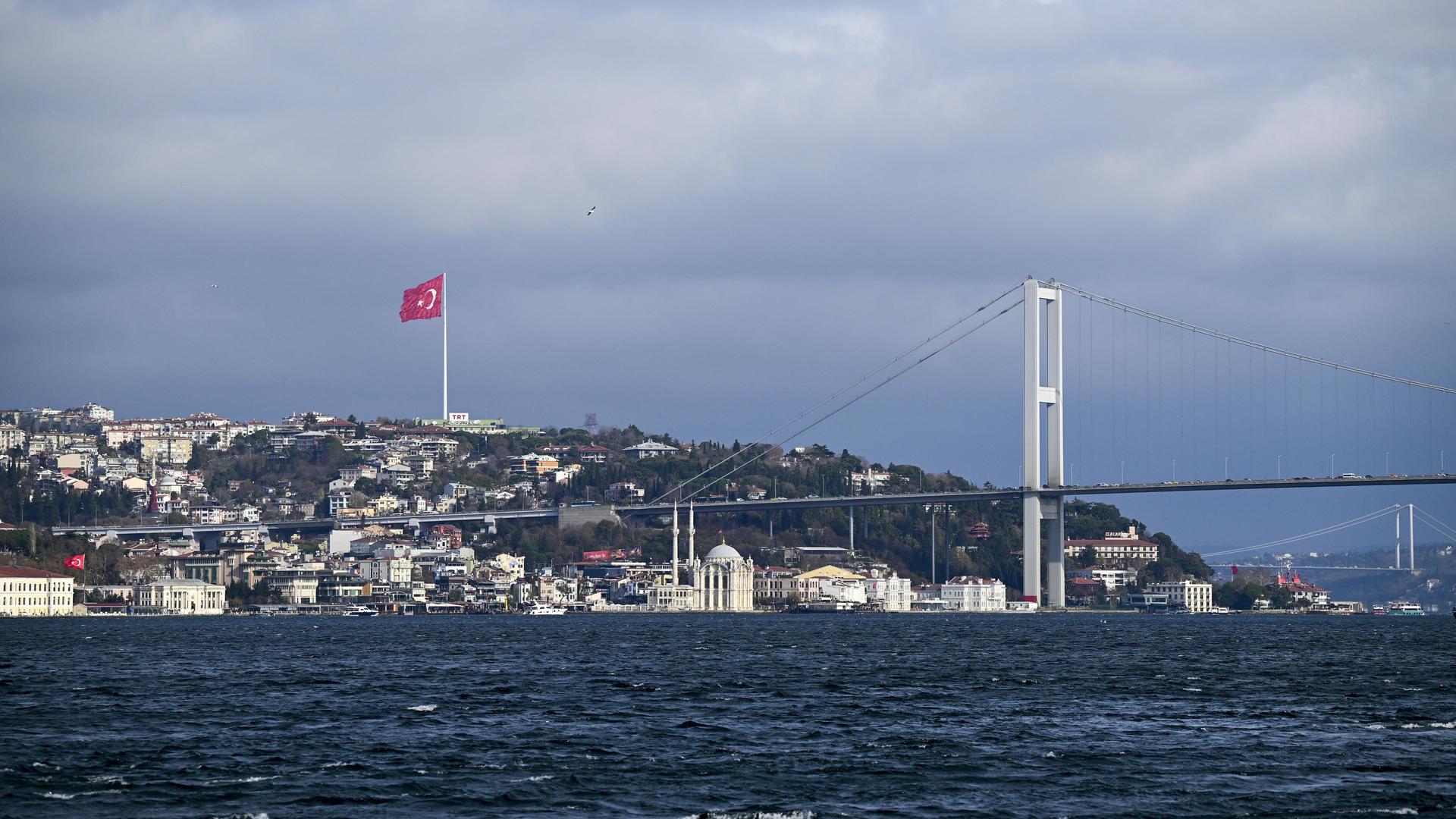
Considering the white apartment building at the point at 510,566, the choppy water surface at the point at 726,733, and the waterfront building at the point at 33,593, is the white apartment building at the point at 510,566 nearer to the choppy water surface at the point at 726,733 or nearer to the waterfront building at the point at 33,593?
the waterfront building at the point at 33,593

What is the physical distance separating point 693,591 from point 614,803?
12362cm

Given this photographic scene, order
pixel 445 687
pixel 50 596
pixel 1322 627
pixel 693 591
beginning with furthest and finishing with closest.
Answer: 1. pixel 693 591
2. pixel 50 596
3. pixel 1322 627
4. pixel 445 687

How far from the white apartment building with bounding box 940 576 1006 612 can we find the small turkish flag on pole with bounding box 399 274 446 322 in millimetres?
44476

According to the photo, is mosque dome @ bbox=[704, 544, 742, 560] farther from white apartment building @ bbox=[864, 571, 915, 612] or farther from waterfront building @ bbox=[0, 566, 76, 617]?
waterfront building @ bbox=[0, 566, 76, 617]

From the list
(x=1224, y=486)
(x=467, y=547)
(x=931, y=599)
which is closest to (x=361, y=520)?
(x=467, y=547)

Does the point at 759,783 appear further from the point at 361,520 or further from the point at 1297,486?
the point at 361,520

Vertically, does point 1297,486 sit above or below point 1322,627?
above

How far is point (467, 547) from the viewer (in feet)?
537

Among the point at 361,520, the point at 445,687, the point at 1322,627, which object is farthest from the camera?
the point at 361,520

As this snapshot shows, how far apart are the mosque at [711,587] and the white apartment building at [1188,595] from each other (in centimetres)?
3348

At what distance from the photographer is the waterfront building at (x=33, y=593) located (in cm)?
10556

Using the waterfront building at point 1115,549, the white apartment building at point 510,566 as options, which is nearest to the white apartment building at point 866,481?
the waterfront building at point 1115,549

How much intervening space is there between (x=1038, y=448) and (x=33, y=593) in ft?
191

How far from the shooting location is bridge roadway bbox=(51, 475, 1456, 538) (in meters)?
96.8
